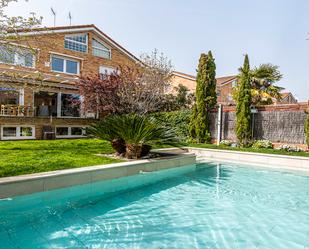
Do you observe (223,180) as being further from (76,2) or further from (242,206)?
(76,2)

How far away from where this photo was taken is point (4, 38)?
9.54 metres

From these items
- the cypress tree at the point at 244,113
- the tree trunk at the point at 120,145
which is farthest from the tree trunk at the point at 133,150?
the cypress tree at the point at 244,113

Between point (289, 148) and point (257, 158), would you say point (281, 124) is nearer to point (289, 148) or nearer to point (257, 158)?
point (289, 148)

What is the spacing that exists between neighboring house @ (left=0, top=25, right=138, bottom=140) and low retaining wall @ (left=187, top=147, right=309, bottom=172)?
11.7 meters

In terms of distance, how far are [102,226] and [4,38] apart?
25.1 ft

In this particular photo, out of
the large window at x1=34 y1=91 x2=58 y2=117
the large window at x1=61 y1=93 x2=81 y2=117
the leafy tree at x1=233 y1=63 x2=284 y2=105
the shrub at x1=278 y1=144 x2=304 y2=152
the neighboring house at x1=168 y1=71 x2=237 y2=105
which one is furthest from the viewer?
the neighboring house at x1=168 y1=71 x2=237 y2=105

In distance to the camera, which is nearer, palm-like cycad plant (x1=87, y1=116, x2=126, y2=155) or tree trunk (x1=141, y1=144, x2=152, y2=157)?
palm-like cycad plant (x1=87, y1=116, x2=126, y2=155)

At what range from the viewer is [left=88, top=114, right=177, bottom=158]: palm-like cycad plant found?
11.6 meters

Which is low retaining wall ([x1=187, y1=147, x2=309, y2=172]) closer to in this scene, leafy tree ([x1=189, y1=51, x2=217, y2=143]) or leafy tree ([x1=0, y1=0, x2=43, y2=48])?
leafy tree ([x1=189, y1=51, x2=217, y2=143])

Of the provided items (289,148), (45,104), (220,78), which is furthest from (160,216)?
(220,78)

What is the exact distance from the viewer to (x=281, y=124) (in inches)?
733

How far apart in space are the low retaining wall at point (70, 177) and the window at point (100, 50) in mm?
20801

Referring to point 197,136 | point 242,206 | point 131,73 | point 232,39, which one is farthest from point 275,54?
point 242,206

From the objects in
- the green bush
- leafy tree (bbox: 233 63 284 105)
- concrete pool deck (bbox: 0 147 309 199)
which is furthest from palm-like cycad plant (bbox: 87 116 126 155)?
leafy tree (bbox: 233 63 284 105)
